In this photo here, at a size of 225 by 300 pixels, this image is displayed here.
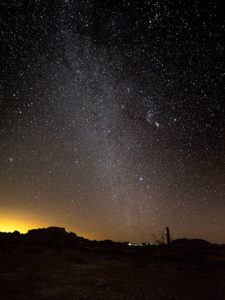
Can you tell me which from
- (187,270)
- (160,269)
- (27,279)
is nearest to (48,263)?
(27,279)

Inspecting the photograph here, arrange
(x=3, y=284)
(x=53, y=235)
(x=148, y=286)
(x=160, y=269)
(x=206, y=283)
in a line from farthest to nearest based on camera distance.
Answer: (x=53, y=235), (x=160, y=269), (x=206, y=283), (x=148, y=286), (x=3, y=284)

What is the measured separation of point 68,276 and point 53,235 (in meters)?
54.7

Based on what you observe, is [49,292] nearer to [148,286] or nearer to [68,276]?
[68,276]

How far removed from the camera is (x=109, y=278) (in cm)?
766

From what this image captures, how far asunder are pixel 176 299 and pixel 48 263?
5.76 m

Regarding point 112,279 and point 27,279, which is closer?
point 27,279

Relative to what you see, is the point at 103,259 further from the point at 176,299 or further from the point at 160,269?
the point at 176,299

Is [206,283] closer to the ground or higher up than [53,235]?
closer to the ground

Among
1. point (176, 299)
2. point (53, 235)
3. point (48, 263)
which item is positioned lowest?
point (176, 299)

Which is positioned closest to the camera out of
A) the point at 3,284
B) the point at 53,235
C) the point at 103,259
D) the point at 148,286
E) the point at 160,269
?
the point at 3,284

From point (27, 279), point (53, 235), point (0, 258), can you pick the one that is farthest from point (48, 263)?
point (53, 235)

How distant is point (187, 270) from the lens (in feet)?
31.9

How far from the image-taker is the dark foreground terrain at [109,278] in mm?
5938

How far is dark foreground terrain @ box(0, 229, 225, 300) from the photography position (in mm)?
5938
